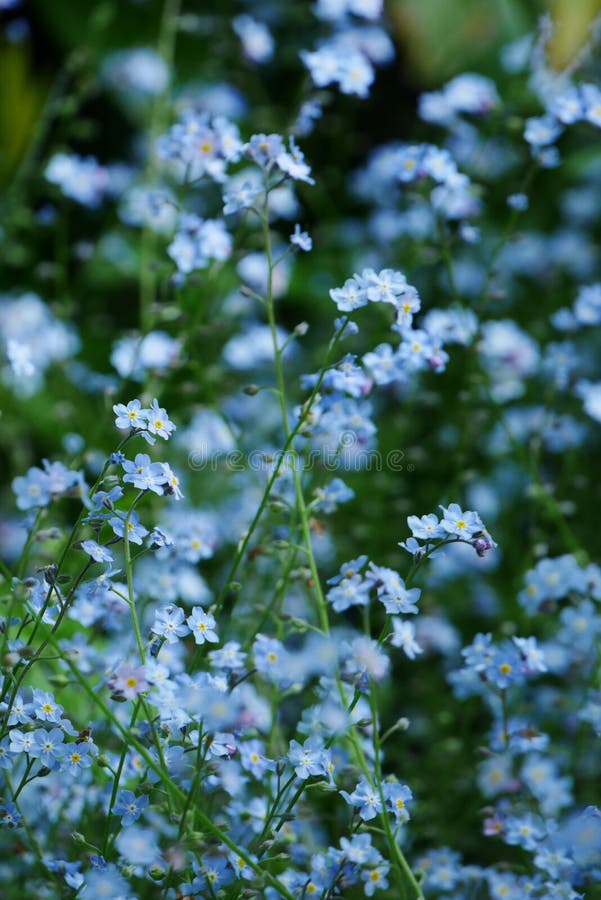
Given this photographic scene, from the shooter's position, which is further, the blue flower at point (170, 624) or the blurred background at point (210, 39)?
the blurred background at point (210, 39)

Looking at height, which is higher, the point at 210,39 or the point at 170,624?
the point at 210,39

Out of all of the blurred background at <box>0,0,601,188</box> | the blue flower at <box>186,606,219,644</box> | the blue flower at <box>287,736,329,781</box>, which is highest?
the blurred background at <box>0,0,601,188</box>

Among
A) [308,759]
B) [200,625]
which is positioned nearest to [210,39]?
[200,625]

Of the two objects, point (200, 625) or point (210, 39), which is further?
point (210, 39)

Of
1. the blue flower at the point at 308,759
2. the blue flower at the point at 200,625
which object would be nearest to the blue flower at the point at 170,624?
the blue flower at the point at 200,625

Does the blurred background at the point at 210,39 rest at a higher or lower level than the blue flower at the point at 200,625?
higher

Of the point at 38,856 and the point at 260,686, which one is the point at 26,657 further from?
the point at 260,686

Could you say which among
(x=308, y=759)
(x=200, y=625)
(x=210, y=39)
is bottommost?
(x=308, y=759)

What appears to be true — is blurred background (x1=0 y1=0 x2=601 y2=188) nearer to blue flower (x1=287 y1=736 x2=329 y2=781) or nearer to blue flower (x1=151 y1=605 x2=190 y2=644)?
blue flower (x1=151 y1=605 x2=190 y2=644)

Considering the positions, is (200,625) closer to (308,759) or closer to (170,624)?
(170,624)

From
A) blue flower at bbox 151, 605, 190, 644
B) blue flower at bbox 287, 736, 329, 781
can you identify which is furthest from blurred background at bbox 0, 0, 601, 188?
blue flower at bbox 287, 736, 329, 781

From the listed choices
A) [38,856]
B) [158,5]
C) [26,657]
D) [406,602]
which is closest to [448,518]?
[406,602]

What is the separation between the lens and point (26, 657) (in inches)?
71.6

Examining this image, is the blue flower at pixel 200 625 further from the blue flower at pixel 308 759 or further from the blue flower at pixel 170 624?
the blue flower at pixel 308 759
